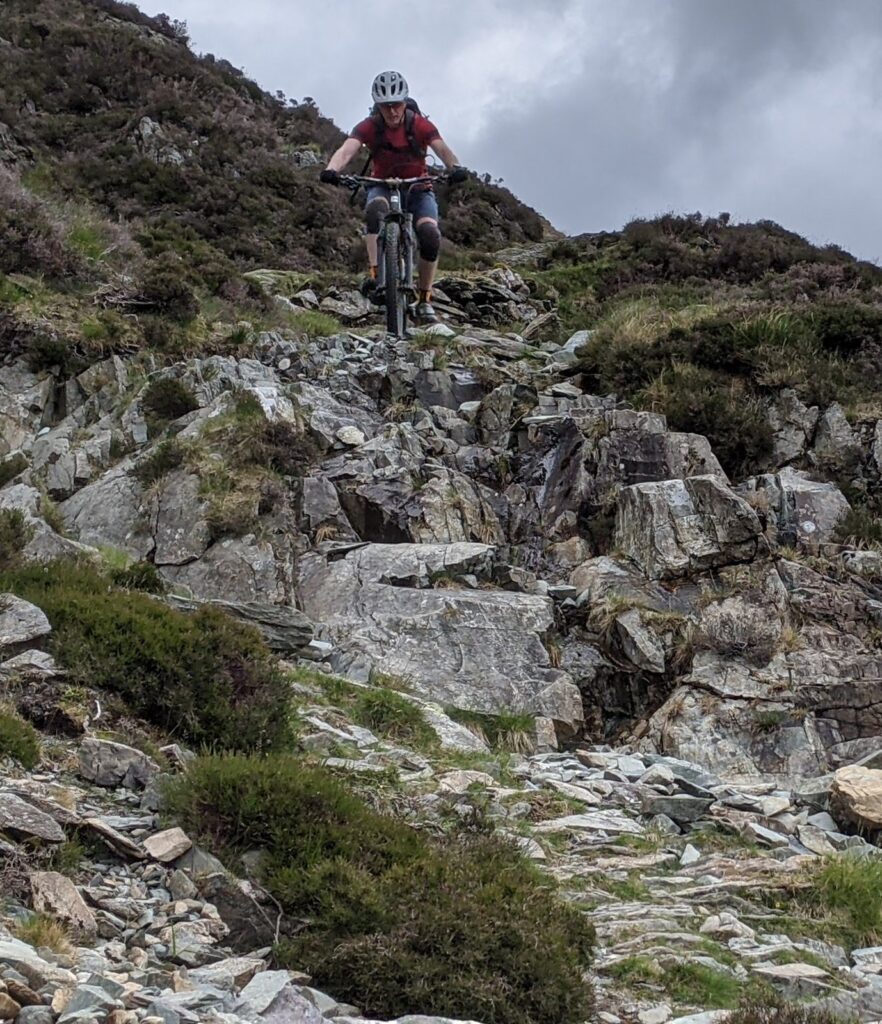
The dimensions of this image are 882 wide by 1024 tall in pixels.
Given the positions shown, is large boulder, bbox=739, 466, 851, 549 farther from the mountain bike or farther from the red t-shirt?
the red t-shirt

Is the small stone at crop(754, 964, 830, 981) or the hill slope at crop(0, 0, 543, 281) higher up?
the hill slope at crop(0, 0, 543, 281)

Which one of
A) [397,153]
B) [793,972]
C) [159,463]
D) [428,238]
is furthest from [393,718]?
[397,153]

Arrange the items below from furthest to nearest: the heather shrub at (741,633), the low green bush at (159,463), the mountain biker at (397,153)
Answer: the mountain biker at (397,153)
the low green bush at (159,463)
the heather shrub at (741,633)

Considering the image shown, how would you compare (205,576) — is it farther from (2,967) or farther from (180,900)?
(2,967)

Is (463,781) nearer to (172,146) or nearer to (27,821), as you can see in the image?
(27,821)

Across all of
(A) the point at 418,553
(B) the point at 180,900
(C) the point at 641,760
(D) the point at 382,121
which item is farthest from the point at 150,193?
(B) the point at 180,900

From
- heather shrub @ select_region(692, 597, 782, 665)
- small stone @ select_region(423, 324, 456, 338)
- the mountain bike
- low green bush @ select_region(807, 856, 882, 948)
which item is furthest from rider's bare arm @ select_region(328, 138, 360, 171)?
low green bush @ select_region(807, 856, 882, 948)

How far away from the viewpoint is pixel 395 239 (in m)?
14.9

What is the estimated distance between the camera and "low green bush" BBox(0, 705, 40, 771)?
5637 millimetres

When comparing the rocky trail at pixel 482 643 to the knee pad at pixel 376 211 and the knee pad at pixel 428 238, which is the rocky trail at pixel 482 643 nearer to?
the knee pad at pixel 428 238

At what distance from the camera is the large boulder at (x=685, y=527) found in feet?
39.5

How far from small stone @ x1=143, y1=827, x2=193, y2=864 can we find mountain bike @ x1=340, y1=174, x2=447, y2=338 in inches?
438

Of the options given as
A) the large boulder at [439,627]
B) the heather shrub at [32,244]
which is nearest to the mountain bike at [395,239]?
the large boulder at [439,627]

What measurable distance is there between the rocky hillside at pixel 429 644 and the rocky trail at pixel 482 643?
4 centimetres
